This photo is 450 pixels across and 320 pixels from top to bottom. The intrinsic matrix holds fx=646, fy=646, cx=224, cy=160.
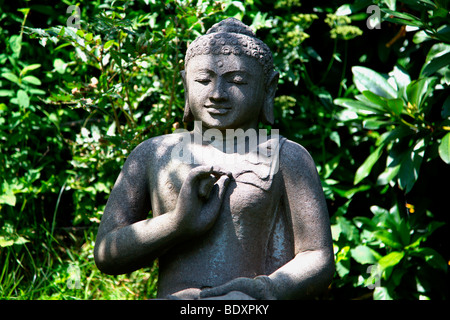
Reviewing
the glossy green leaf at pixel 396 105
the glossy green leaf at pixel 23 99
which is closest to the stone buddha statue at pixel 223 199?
the glossy green leaf at pixel 396 105

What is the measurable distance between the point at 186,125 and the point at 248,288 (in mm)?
2265

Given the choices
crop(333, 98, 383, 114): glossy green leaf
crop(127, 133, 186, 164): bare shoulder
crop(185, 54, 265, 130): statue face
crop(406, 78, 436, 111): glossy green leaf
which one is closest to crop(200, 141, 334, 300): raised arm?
crop(185, 54, 265, 130): statue face

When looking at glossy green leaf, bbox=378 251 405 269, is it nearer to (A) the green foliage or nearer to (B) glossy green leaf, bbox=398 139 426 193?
(A) the green foliage

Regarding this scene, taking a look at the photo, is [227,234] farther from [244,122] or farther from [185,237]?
[244,122]

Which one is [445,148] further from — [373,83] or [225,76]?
[225,76]

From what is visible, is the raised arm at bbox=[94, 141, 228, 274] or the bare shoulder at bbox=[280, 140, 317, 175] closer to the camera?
the raised arm at bbox=[94, 141, 228, 274]

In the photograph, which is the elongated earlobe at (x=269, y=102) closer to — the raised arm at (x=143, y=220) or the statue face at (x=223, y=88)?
the statue face at (x=223, y=88)

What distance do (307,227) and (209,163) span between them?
0.62 m

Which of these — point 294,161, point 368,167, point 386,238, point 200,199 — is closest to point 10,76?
point 200,199

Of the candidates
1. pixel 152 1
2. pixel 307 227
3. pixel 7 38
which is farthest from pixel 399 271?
pixel 7 38

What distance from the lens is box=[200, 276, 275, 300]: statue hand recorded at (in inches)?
119

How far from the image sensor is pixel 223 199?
3.32 metres

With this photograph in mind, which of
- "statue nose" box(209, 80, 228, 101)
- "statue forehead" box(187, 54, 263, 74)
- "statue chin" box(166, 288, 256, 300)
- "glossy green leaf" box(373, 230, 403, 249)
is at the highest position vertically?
"statue forehead" box(187, 54, 263, 74)

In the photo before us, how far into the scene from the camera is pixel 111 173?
522 cm
